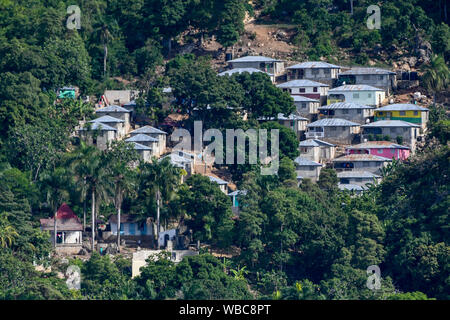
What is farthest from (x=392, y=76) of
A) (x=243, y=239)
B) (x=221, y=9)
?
(x=243, y=239)

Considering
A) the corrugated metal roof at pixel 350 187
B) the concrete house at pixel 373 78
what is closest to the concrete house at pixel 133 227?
the corrugated metal roof at pixel 350 187

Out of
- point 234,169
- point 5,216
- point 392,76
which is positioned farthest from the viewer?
point 392,76

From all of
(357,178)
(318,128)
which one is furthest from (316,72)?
(357,178)

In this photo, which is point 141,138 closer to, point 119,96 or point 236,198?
point 236,198

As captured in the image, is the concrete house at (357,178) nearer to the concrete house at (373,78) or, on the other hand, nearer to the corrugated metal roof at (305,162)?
the corrugated metal roof at (305,162)

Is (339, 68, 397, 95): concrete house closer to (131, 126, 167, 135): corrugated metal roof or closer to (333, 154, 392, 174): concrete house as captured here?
(333, 154, 392, 174): concrete house

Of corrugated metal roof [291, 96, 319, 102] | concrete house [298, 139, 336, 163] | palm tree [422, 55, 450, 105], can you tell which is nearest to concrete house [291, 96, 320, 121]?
corrugated metal roof [291, 96, 319, 102]
